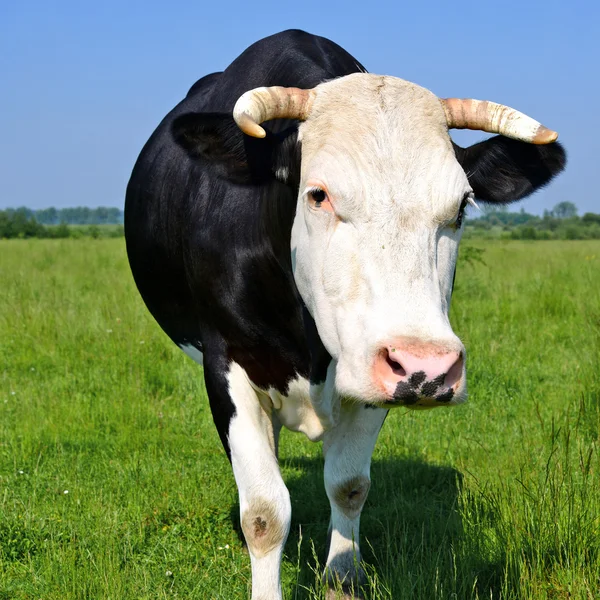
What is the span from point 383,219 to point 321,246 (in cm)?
29

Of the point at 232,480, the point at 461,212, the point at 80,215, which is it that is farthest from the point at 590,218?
the point at 80,215

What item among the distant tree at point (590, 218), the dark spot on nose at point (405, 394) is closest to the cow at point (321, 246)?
the dark spot on nose at point (405, 394)

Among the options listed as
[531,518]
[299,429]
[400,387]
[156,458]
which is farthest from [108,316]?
[400,387]

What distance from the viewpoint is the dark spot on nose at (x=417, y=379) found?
7.32 feet

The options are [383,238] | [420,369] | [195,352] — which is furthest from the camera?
[195,352]

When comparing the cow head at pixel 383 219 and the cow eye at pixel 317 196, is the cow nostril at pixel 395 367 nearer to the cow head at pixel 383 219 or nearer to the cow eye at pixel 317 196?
the cow head at pixel 383 219

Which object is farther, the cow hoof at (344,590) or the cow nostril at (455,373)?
the cow hoof at (344,590)

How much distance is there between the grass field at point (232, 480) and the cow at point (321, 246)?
46 centimetres

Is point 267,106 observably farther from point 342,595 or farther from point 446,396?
point 342,595

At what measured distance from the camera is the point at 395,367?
2.32 m

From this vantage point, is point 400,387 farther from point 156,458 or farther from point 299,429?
point 156,458

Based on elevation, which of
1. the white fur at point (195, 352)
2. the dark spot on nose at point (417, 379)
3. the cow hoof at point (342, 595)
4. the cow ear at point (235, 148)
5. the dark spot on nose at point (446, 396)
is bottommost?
the cow hoof at point (342, 595)

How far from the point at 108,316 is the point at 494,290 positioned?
4.62 metres

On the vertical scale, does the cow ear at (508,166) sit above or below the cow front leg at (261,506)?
above
